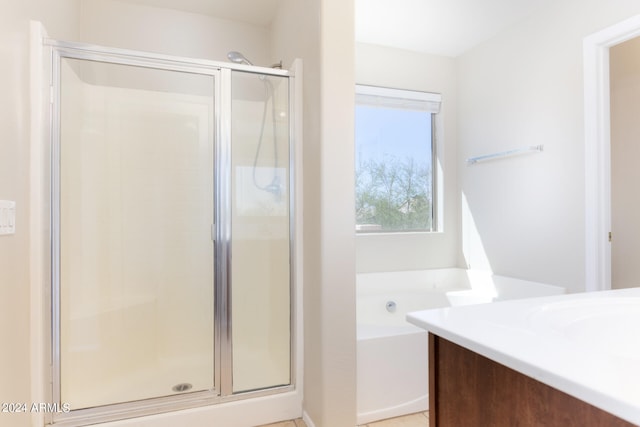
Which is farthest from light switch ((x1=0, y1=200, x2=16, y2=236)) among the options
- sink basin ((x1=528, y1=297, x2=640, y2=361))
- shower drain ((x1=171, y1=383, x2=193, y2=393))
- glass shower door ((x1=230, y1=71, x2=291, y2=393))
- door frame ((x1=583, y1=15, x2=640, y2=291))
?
door frame ((x1=583, y1=15, x2=640, y2=291))

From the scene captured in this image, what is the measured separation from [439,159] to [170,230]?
2.35m

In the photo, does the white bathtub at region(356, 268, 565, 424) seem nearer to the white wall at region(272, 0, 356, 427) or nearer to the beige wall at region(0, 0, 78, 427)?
the white wall at region(272, 0, 356, 427)

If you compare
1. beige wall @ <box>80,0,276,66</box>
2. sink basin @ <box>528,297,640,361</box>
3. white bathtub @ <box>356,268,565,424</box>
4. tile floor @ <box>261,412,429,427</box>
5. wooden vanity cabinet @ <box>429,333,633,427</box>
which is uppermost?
beige wall @ <box>80,0,276,66</box>

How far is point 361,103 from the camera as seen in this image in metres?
2.81

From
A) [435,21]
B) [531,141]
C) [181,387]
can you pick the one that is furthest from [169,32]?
[531,141]

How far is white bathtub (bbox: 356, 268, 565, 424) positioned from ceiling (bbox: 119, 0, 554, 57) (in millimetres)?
1945

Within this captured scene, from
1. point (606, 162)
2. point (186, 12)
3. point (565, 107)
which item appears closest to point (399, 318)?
point (606, 162)

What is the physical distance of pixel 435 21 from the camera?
2496mm

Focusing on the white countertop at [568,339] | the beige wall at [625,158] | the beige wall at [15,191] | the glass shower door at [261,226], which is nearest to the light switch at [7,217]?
the beige wall at [15,191]

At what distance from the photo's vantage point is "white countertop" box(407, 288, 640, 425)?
46 cm

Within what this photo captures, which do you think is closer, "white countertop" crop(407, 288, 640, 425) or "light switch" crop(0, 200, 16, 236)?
"white countertop" crop(407, 288, 640, 425)

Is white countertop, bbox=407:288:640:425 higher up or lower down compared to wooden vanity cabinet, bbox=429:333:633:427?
higher up

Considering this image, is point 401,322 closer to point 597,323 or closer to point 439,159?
point 439,159

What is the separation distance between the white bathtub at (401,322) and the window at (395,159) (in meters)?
0.47
